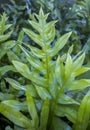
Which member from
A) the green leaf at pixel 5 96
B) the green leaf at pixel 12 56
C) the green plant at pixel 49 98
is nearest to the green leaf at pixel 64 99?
the green plant at pixel 49 98

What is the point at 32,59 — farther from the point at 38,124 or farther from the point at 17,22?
the point at 17,22

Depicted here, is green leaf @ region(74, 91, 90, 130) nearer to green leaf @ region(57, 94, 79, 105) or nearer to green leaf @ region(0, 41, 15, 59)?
green leaf @ region(57, 94, 79, 105)

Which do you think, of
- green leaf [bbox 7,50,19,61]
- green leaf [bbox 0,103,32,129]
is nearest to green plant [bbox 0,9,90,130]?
green leaf [bbox 0,103,32,129]

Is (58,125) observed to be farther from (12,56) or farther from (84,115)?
(12,56)

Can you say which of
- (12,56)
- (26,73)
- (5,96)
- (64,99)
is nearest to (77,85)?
(64,99)

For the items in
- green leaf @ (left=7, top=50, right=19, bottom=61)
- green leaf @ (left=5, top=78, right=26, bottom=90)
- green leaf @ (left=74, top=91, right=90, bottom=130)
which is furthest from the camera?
green leaf @ (left=7, top=50, right=19, bottom=61)

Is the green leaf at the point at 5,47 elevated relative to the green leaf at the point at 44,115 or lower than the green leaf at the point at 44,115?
elevated

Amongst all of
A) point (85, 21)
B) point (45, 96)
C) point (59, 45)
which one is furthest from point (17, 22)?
point (45, 96)

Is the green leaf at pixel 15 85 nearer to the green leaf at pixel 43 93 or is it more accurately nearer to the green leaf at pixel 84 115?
the green leaf at pixel 43 93
